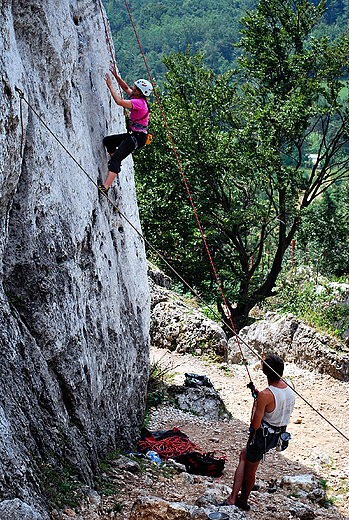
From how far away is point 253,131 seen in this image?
15.2 m

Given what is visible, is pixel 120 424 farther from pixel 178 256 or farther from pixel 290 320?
pixel 178 256

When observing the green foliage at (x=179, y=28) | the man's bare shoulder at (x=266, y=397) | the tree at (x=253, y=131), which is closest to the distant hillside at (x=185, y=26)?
the green foliage at (x=179, y=28)

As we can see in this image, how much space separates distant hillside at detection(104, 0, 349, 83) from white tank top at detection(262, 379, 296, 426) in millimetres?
76598

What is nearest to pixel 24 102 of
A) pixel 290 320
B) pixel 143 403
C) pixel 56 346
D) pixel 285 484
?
pixel 56 346

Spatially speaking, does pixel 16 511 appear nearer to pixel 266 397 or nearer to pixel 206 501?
pixel 206 501

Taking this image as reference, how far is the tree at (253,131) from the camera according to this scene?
49.8 ft

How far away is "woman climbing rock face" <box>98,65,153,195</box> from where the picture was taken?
5.07 m

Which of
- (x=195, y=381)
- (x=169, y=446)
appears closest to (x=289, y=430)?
(x=195, y=381)

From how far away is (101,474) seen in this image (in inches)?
163

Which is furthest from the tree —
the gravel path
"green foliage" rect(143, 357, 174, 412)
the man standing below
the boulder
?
the boulder

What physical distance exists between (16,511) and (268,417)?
7.13 ft

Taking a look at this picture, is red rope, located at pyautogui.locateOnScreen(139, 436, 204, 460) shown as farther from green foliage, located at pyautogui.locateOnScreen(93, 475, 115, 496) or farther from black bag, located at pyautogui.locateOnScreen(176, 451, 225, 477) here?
green foliage, located at pyautogui.locateOnScreen(93, 475, 115, 496)

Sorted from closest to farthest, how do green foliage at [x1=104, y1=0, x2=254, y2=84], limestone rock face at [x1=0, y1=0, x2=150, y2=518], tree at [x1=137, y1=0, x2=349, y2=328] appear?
limestone rock face at [x1=0, y1=0, x2=150, y2=518] → tree at [x1=137, y1=0, x2=349, y2=328] → green foliage at [x1=104, y1=0, x2=254, y2=84]

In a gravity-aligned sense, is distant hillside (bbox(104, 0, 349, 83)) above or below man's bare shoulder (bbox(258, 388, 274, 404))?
above
